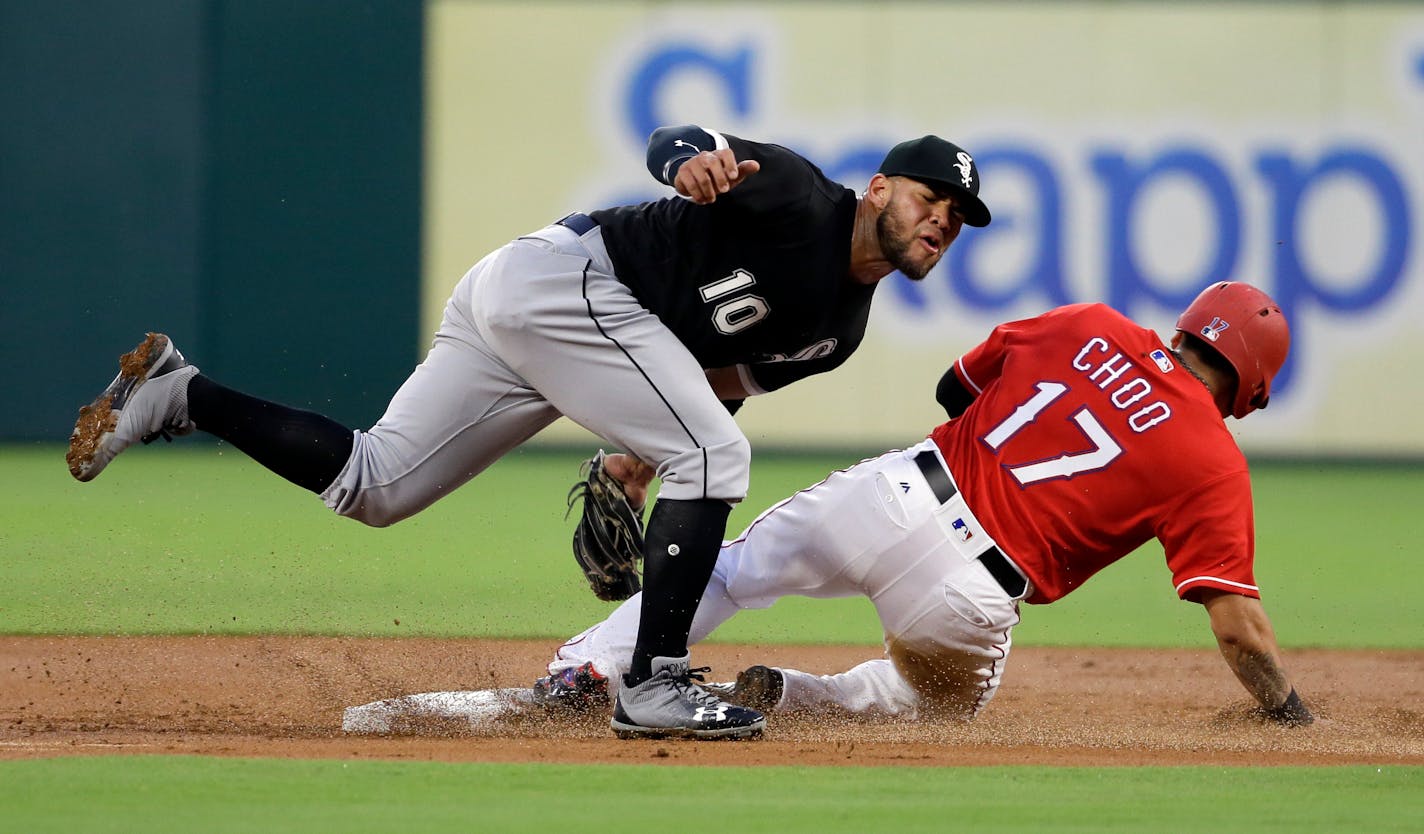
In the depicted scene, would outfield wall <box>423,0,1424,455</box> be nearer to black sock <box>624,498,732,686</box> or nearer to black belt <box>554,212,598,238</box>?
black belt <box>554,212,598,238</box>

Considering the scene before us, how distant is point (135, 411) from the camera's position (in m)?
4.11

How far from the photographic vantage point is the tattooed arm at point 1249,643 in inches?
150

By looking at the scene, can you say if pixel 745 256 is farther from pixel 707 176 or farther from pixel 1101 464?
pixel 1101 464

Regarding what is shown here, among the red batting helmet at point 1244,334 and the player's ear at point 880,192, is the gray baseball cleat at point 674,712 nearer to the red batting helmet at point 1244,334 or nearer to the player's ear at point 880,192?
the player's ear at point 880,192

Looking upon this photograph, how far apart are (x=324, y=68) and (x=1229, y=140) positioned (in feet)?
18.8

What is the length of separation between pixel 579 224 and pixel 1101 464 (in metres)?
1.30

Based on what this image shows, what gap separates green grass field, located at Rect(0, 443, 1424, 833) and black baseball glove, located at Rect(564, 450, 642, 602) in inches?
42.3

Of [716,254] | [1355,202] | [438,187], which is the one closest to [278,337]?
[438,187]

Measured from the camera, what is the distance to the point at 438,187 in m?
11.6

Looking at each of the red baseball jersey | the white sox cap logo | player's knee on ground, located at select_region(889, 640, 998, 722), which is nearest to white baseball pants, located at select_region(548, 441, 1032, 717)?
player's knee on ground, located at select_region(889, 640, 998, 722)

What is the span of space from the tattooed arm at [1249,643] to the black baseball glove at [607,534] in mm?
1376

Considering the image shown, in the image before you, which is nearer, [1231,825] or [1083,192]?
[1231,825]

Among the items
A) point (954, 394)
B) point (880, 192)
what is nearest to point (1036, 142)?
point (954, 394)

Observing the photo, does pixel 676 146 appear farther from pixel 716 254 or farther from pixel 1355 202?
pixel 1355 202
